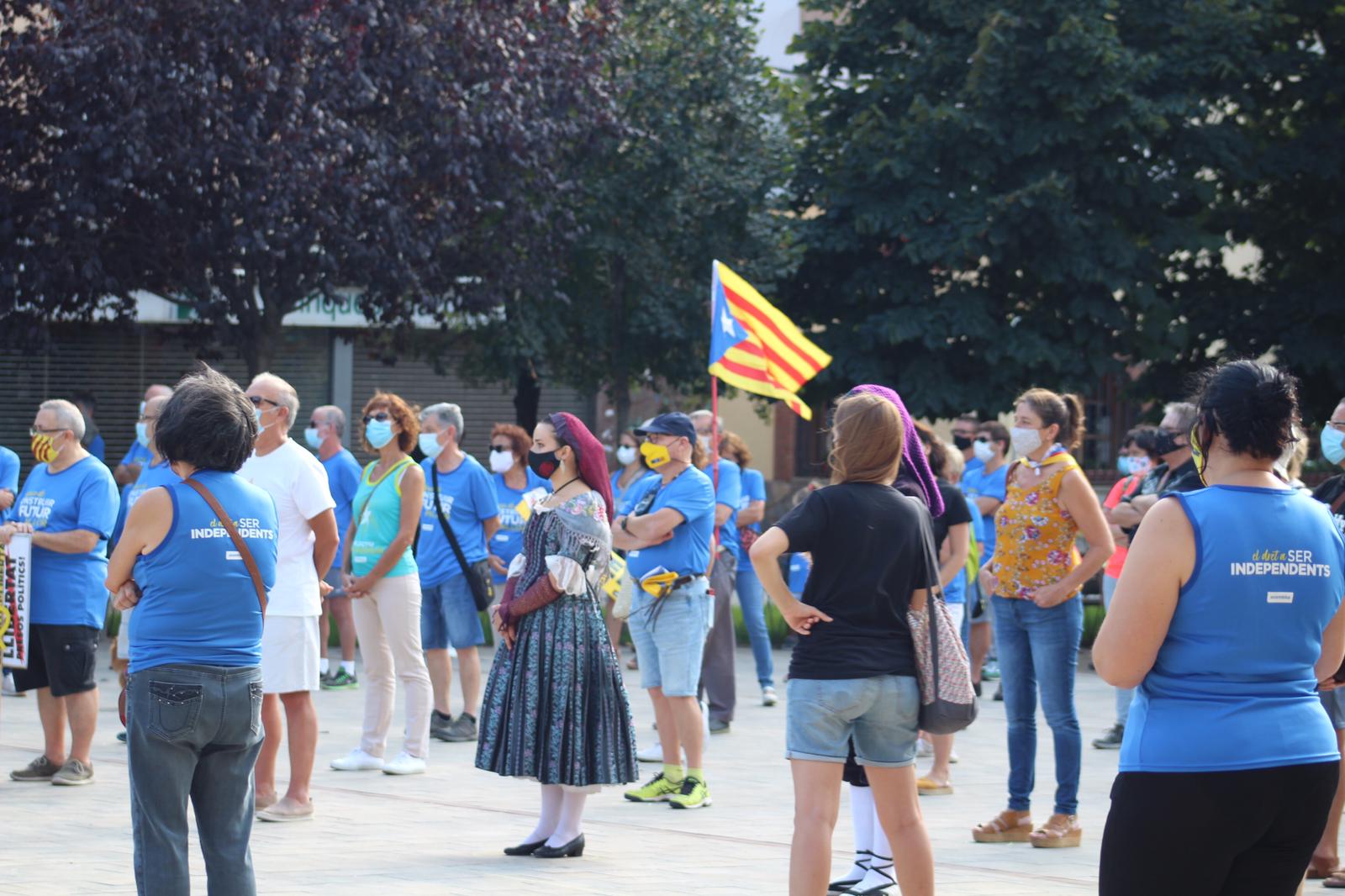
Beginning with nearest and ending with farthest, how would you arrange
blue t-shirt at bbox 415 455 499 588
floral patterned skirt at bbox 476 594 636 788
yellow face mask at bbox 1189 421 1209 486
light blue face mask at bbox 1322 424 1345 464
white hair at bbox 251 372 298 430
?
yellow face mask at bbox 1189 421 1209 486 → light blue face mask at bbox 1322 424 1345 464 → floral patterned skirt at bbox 476 594 636 788 → white hair at bbox 251 372 298 430 → blue t-shirt at bbox 415 455 499 588

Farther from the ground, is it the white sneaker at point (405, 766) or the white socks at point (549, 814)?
the white socks at point (549, 814)

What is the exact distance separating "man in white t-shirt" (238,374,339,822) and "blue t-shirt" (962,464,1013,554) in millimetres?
6245

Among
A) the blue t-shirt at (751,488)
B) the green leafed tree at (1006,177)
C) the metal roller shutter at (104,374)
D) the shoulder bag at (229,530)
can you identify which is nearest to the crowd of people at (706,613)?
the shoulder bag at (229,530)

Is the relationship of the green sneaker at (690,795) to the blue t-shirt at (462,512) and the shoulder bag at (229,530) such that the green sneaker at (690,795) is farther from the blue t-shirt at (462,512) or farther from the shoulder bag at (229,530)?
the shoulder bag at (229,530)

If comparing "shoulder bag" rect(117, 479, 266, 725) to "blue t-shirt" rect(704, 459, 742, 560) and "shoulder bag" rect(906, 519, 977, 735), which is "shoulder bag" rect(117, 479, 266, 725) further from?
"blue t-shirt" rect(704, 459, 742, 560)

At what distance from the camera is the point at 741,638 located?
17766 millimetres

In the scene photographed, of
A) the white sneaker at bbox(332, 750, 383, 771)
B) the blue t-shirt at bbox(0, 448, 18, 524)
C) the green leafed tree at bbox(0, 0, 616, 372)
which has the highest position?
the green leafed tree at bbox(0, 0, 616, 372)

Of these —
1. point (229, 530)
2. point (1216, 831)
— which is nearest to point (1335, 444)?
point (1216, 831)

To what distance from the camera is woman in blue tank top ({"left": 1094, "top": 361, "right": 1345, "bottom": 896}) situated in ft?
12.8

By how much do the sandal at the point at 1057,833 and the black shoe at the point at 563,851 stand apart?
6.33 ft

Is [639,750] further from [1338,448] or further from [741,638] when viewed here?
[741,638]

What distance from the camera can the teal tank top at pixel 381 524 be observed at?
383 inches

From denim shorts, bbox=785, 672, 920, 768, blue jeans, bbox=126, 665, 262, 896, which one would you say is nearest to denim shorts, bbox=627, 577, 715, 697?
denim shorts, bbox=785, 672, 920, 768

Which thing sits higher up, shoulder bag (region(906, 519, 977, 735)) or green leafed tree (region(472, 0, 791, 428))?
green leafed tree (region(472, 0, 791, 428))
